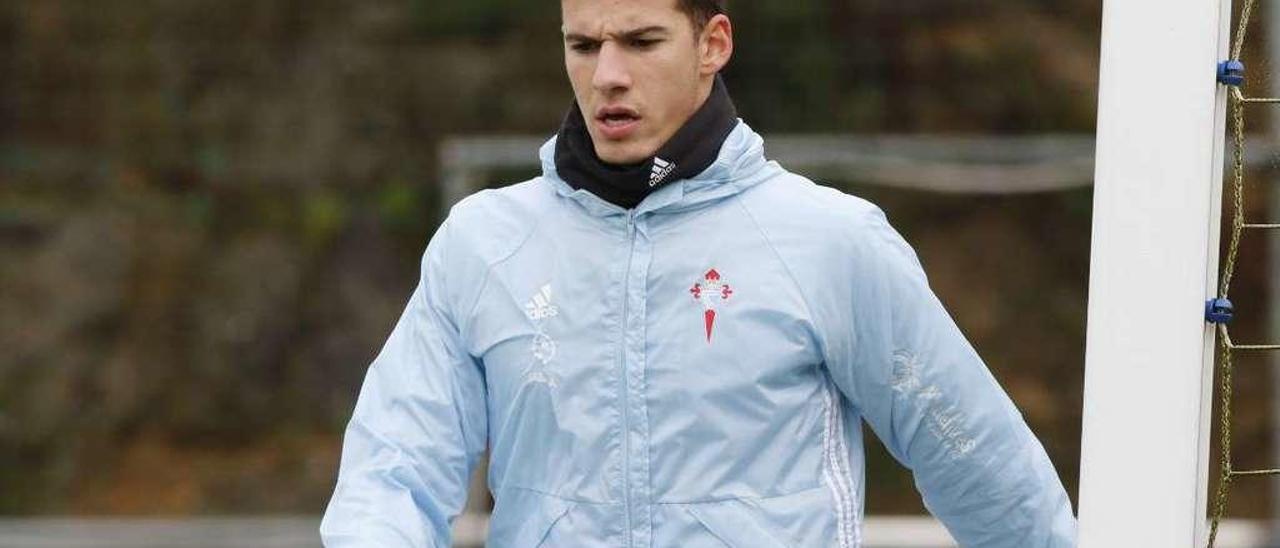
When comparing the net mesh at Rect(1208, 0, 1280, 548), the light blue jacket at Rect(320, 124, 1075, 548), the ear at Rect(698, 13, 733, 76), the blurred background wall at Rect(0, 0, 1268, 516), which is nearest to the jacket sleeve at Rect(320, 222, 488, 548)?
the light blue jacket at Rect(320, 124, 1075, 548)

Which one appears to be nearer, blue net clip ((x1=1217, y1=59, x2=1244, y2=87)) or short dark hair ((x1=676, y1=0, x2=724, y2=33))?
blue net clip ((x1=1217, y1=59, x2=1244, y2=87))

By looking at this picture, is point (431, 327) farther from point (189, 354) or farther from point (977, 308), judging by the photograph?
point (189, 354)

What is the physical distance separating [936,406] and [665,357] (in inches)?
16.4

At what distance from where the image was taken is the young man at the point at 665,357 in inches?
138

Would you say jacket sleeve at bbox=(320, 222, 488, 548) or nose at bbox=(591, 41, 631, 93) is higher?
nose at bbox=(591, 41, 631, 93)

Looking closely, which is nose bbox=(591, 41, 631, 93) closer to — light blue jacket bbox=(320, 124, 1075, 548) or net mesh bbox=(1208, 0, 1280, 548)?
light blue jacket bbox=(320, 124, 1075, 548)

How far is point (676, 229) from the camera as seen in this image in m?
3.61

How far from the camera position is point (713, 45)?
367 cm

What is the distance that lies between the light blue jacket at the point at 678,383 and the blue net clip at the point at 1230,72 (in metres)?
0.59

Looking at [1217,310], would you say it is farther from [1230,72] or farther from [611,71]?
[611,71]

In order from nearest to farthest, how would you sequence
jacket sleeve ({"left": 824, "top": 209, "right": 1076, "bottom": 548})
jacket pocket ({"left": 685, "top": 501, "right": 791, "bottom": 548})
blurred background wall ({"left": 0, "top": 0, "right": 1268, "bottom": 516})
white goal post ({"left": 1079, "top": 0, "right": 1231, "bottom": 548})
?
white goal post ({"left": 1079, "top": 0, "right": 1231, "bottom": 548}), jacket pocket ({"left": 685, "top": 501, "right": 791, "bottom": 548}), jacket sleeve ({"left": 824, "top": 209, "right": 1076, "bottom": 548}), blurred background wall ({"left": 0, "top": 0, "right": 1268, "bottom": 516})

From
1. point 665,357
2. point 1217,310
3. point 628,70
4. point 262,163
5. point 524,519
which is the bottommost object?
point 262,163

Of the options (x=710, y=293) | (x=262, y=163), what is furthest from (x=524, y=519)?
(x=262, y=163)

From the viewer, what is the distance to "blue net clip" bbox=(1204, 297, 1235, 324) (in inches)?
125
